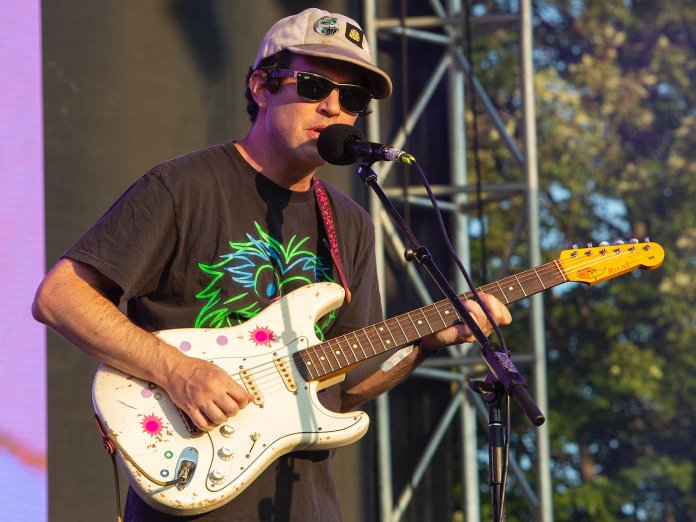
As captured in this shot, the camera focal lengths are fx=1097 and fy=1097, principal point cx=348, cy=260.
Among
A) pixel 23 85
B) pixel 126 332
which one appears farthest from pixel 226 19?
pixel 126 332

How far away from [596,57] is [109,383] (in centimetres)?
1548

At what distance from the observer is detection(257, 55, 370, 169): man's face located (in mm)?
3311

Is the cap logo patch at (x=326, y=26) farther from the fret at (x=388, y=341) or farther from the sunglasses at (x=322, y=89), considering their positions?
the fret at (x=388, y=341)

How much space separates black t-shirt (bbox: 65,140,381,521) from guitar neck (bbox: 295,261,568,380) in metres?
0.12

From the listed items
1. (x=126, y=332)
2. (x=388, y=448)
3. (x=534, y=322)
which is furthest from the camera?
(x=534, y=322)

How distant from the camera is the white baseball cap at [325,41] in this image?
132 inches

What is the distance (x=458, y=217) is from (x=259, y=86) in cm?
398

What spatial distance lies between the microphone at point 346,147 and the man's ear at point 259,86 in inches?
15.1

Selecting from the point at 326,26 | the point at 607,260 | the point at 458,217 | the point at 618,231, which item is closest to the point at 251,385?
the point at 326,26

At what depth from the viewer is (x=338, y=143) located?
3.12 m

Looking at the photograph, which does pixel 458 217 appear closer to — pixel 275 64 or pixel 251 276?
pixel 275 64

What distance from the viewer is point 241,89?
5.54 metres

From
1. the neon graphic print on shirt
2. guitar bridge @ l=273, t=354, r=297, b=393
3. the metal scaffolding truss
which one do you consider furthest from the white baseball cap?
the metal scaffolding truss

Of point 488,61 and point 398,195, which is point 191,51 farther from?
point 488,61
